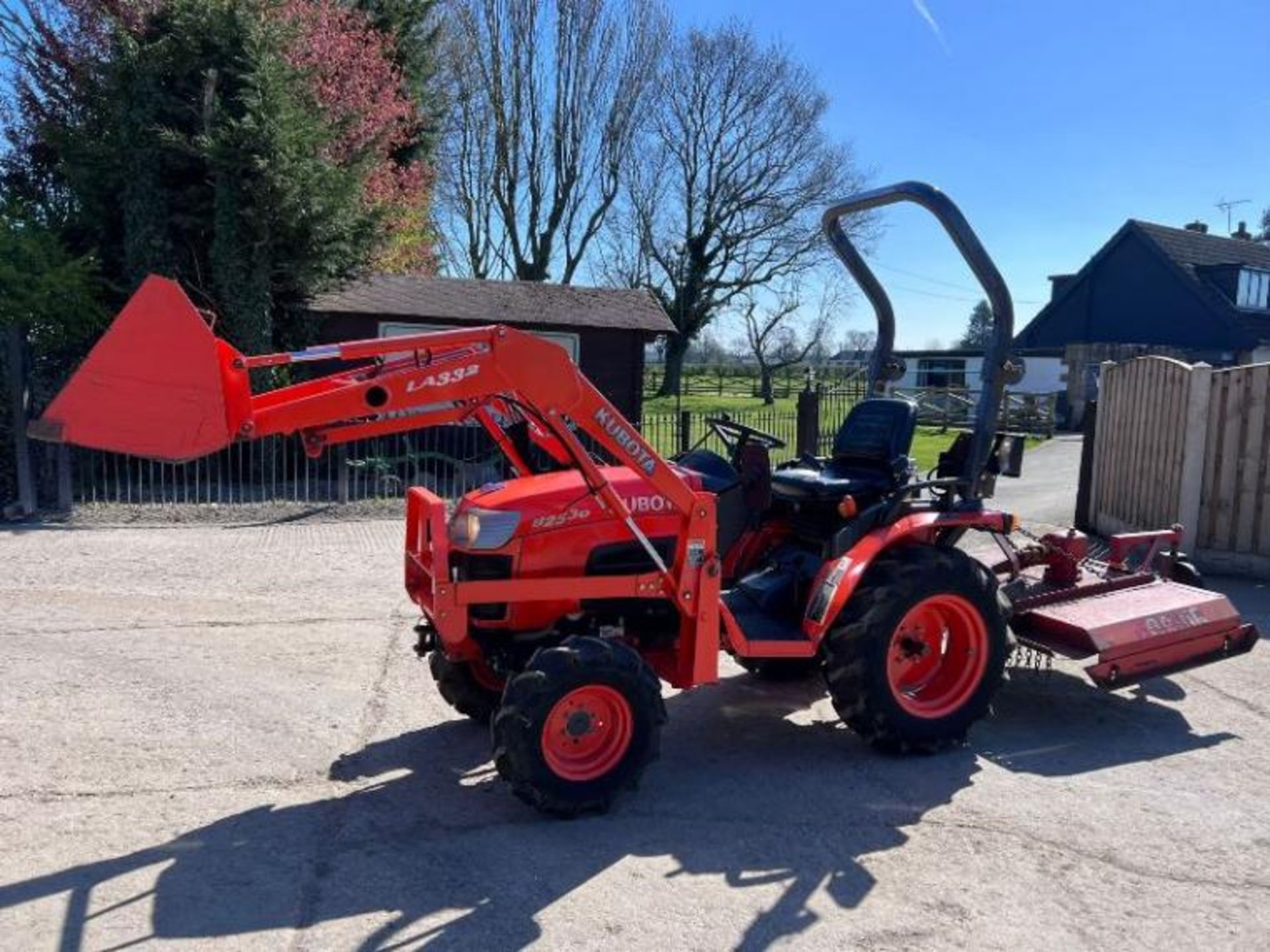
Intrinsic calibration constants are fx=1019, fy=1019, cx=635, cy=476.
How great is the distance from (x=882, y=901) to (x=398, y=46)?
59.1 ft

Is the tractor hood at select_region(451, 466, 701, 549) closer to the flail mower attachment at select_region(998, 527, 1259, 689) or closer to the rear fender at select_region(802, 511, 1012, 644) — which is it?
the rear fender at select_region(802, 511, 1012, 644)

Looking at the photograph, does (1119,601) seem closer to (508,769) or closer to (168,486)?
(508,769)

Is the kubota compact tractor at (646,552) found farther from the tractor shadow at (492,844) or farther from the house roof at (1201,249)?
the house roof at (1201,249)

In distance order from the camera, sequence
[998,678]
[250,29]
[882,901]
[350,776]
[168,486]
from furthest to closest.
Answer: [250,29] < [168,486] < [998,678] < [350,776] < [882,901]

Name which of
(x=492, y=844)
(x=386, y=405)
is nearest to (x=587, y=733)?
(x=492, y=844)

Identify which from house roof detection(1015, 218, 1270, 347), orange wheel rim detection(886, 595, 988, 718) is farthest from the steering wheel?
house roof detection(1015, 218, 1270, 347)

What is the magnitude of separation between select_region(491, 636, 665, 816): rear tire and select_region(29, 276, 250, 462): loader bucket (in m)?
1.43

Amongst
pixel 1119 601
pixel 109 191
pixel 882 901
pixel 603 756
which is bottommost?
pixel 882 901

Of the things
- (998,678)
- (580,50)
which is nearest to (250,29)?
(998,678)

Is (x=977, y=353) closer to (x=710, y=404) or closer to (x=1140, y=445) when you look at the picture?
(x=710, y=404)

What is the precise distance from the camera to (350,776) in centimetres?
441

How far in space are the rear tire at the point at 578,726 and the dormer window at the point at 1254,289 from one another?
3365 cm

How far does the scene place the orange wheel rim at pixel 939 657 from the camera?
4.76 meters

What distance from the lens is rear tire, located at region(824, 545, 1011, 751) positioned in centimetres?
448
